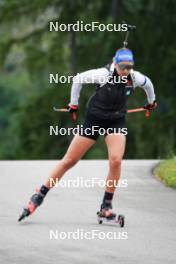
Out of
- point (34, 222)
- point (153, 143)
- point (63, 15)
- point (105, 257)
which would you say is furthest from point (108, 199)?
point (63, 15)

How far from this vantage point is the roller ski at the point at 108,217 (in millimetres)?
11461

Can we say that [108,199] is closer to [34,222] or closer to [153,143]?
[34,222]

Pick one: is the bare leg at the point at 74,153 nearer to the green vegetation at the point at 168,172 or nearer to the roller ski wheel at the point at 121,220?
the roller ski wheel at the point at 121,220

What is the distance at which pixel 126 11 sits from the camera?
127ft

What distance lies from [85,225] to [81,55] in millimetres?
28073

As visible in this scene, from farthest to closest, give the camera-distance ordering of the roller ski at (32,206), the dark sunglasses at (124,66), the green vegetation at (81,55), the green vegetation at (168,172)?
the green vegetation at (81,55) < the green vegetation at (168,172) < the roller ski at (32,206) < the dark sunglasses at (124,66)

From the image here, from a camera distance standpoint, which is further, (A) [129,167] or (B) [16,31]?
(B) [16,31]

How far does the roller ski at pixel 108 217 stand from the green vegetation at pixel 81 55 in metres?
24.4

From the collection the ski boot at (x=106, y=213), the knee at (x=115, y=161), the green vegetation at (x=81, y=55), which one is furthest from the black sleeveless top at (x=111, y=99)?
the green vegetation at (x=81, y=55)

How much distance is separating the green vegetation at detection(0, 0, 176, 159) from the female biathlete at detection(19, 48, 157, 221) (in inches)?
964

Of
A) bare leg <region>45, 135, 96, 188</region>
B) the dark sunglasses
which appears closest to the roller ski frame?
bare leg <region>45, 135, 96, 188</region>

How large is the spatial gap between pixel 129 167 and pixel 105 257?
9.57 metres

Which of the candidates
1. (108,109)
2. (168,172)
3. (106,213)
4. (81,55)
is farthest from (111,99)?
(81,55)

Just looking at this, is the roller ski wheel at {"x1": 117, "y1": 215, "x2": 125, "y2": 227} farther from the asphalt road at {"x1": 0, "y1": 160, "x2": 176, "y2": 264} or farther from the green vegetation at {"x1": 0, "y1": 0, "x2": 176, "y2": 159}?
the green vegetation at {"x1": 0, "y1": 0, "x2": 176, "y2": 159}
